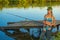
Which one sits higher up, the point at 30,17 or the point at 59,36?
the point at 30,17

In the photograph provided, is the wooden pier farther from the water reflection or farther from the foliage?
the foliage

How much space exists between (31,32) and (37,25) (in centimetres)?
19

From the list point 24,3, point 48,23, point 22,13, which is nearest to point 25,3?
point 24,3

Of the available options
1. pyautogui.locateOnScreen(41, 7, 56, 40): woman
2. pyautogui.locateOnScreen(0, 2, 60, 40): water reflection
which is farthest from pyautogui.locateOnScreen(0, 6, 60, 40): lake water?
pyautogui.locateOnScreen(41, 7, 56, 40): woman

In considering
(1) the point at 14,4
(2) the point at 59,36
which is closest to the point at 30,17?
(1) the point at 14,4

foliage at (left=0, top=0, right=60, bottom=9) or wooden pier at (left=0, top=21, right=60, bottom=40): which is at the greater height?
foliage at (left=0, top=0, right=60, bottom=9)

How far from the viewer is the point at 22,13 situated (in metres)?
3.93

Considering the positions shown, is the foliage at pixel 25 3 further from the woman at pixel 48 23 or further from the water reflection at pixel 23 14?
the woman at pixel 48 23

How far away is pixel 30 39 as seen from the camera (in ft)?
12.8

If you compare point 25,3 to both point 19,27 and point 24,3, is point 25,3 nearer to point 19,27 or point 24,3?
point 24,3

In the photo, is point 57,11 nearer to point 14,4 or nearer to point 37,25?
point 37,25

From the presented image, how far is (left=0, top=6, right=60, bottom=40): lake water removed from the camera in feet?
12.8

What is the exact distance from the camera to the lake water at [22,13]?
389 cm

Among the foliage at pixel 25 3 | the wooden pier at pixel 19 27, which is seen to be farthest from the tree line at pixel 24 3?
the wooden pier at pixel 19 27
